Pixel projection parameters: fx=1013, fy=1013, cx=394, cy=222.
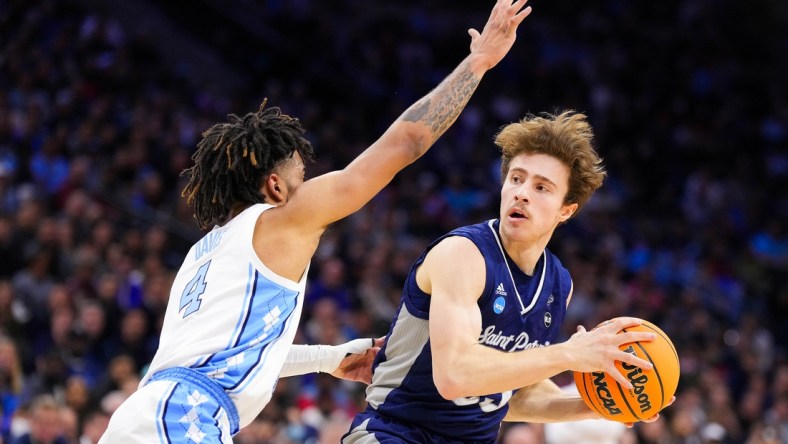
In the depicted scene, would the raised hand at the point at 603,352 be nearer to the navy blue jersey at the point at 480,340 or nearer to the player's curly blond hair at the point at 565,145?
the navy blue jersey at the point at 480,340

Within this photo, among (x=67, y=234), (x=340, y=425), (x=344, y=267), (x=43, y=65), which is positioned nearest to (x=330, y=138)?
(x=344, y=267)

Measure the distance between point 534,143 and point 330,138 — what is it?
9855 mm

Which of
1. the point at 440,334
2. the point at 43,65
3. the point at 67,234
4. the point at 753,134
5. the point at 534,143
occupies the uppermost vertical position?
the point at 753,134

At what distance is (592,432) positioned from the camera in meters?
6.63

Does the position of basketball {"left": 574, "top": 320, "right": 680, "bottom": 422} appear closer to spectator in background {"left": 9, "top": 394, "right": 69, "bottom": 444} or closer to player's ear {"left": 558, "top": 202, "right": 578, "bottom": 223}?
player's ear {"left": 558, "top": 202, "right": 578, "bottom": 223}

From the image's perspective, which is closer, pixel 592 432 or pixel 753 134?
pixel 592 432

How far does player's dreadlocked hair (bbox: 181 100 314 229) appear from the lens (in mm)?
3918

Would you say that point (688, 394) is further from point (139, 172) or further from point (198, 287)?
point (198, 287)

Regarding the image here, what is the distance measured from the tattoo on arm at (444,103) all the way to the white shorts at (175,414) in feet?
4.13

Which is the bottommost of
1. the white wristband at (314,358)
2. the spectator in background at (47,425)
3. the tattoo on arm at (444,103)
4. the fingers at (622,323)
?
the fingers at (622,323)

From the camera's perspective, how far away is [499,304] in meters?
4.03

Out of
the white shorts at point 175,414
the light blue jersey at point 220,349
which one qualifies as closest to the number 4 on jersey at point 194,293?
the light blue jersey at point 220,349

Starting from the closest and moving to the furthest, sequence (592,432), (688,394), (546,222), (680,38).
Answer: (546,222)
(592,432)
(688,394)
(680,38)

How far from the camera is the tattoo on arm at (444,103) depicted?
391cm
